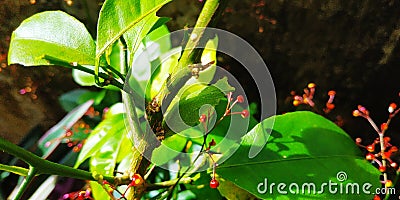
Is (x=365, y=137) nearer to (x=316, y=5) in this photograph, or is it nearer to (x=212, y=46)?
(x=316, y=5)

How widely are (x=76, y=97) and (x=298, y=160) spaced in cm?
54

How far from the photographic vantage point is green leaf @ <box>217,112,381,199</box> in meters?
0.67

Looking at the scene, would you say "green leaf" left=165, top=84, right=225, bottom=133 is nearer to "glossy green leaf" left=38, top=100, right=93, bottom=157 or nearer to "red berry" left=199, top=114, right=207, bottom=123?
"red berry" left=199, top=114, right=207, bottom=123

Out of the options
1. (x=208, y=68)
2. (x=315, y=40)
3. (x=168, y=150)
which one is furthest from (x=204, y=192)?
(x=315, y=40)

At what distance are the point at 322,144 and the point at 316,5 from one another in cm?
25

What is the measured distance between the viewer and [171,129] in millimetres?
642

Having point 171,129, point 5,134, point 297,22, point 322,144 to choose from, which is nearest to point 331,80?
point 297,22

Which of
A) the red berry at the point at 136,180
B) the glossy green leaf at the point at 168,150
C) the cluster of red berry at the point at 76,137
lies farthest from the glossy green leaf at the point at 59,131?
the red berry at the point at 136,180

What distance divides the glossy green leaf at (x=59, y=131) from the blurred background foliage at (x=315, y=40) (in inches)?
5.7

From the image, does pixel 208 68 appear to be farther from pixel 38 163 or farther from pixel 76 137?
pixel 76 137

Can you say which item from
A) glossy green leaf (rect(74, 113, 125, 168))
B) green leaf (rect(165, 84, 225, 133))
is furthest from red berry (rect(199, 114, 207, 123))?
glossy green leaf (rect(74, 113, 125, 168))

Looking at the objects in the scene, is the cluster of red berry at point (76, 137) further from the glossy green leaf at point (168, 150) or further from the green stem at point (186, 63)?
the green stem at point (186, 63)

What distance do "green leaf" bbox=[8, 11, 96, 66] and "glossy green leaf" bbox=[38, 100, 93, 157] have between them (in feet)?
1.25

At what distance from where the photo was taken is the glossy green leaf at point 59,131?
1.00m
